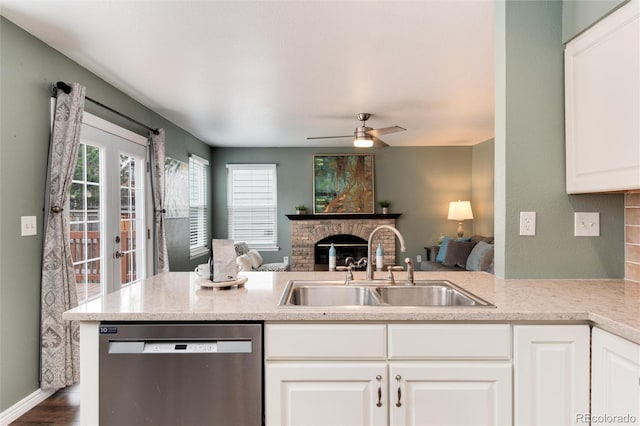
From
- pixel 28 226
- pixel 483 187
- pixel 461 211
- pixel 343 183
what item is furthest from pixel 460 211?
pixel 28 226

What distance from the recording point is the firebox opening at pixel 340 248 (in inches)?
278

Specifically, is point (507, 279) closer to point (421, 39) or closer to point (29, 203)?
point (421, 39)

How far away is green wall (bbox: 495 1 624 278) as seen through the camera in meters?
1.99

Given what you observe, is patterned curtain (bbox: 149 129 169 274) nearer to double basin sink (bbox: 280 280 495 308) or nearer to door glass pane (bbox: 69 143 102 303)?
door glass pane (bbox: 69 143 102 303)

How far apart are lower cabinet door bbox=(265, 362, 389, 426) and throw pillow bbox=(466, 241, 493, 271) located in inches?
148

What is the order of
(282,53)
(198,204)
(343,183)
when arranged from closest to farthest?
(282,53)
(198,204)
(343,183)

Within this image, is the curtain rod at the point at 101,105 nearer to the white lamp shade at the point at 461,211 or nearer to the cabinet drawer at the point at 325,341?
the cabinet drawer at the point at 325,341

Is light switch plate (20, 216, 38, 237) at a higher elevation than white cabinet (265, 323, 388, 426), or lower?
higher

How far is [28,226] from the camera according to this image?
2.54m

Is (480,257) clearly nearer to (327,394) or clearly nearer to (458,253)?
(458,253)

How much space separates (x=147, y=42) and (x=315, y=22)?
3.82ft

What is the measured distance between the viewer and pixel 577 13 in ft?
6.13

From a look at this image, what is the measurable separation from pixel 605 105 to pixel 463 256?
4.03 meters

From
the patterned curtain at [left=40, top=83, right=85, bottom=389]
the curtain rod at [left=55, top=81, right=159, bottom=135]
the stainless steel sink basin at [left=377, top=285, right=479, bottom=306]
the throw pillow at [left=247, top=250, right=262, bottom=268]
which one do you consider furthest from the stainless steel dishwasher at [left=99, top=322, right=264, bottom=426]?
the throw pillow at [left=247, top=250, right=262, bottom=268]
